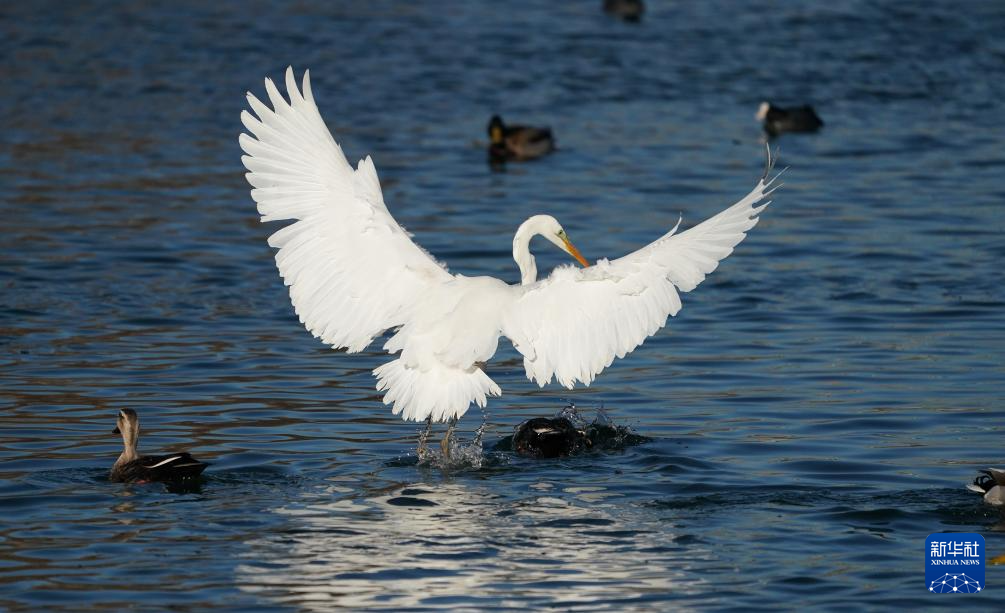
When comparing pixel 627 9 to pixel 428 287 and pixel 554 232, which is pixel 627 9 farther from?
pixel 428 287

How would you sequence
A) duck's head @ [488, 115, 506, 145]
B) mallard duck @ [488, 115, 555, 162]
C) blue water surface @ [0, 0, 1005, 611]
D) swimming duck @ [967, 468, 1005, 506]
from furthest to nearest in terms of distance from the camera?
1. duck's head @ [488, 115, 506, 145]
2. mallard duck @ [488, 115, 555, 162]
3. swimming duck @ [967, 468, 1005, 506]
4. blue water surface @ [0, 0, 1005, 611]

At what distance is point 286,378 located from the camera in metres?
12.5

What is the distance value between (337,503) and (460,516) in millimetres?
730

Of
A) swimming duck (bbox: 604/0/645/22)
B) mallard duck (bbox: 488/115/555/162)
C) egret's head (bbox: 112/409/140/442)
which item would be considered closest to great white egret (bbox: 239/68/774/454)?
egret's head (bbox: 112/409/140/442)

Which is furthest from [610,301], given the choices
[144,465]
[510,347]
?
[510,347]

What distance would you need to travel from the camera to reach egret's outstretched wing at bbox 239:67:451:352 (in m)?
10.4

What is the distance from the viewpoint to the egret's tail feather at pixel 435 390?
31.9 ft

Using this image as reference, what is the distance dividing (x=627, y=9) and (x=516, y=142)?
12991 mm

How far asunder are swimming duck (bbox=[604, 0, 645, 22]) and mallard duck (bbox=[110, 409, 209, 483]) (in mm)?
24965

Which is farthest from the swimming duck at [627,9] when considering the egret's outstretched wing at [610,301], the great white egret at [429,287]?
the egret's outstretched wing at [610,301]

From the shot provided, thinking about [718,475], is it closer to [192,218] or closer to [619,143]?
[192,218]

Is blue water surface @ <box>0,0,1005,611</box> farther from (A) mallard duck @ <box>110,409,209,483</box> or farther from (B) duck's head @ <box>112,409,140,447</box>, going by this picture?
(B) duck's head @ <box>112,409,140,447</box>

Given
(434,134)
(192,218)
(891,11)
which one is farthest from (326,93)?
(891,11)

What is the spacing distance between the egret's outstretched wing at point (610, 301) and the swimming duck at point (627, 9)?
24276mm
